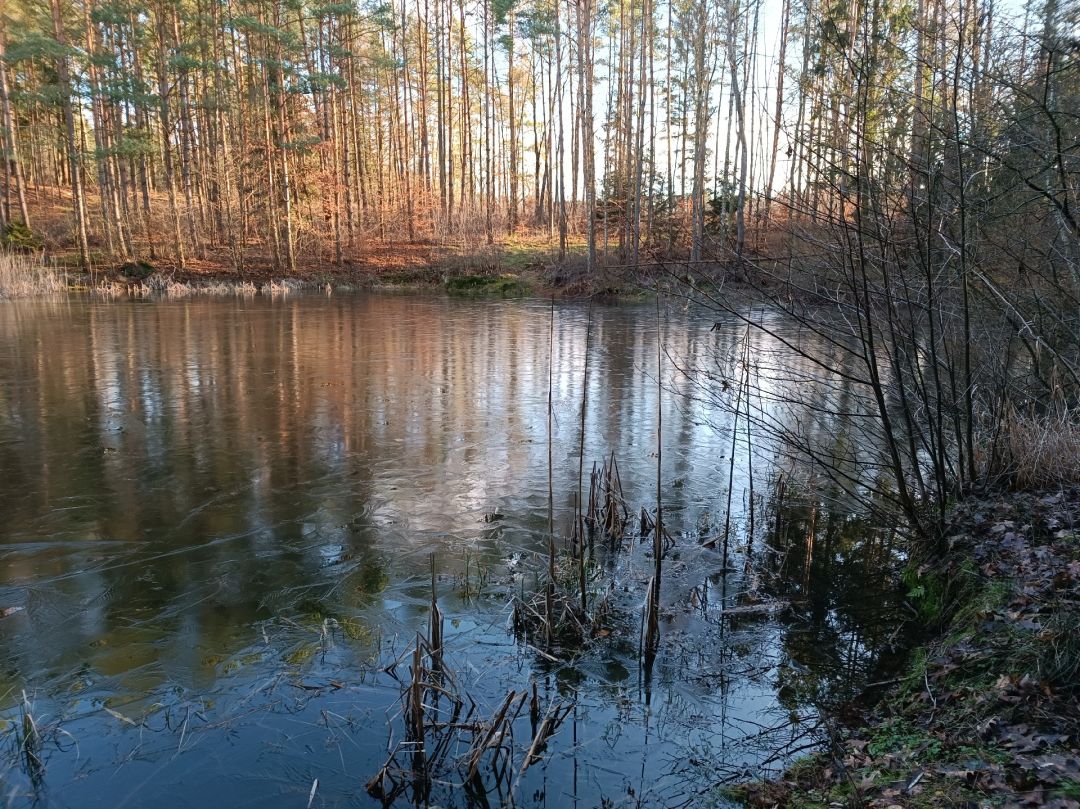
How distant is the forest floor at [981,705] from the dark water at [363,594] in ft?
1.20

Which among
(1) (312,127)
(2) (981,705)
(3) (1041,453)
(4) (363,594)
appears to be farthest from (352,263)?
(2) (981,705)

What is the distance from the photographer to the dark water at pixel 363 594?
11.7ft

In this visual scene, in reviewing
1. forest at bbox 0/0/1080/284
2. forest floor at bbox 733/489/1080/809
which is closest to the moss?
forest at bbox 0/0/1080/284

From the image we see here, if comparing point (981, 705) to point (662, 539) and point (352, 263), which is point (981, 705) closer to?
point (662, 539)

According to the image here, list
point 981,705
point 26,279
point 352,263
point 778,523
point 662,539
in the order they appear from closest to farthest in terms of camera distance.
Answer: point 981,705, point 662,539, point 778,523, point 26,279, point 352,263

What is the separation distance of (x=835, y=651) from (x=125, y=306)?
85.8ft

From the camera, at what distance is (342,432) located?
32.0 ft

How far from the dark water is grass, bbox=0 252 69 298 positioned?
55.8 ft

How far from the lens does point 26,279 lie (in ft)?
84.2

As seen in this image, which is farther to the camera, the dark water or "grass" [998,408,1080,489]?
"grass" [998,408,1080,489]

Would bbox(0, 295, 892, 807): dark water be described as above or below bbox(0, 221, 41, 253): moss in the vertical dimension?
below

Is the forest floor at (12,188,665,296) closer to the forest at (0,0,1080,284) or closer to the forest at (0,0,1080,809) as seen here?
the forest at (0,0,1080,284)

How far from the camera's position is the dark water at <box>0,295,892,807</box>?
355 cm

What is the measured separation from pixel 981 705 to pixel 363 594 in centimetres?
388
